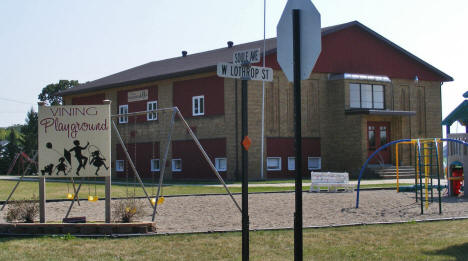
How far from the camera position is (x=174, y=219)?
46.6ft

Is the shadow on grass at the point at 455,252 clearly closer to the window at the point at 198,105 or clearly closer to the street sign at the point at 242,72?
the street sign at the point at 242,72

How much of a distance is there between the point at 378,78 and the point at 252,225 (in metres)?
27.9

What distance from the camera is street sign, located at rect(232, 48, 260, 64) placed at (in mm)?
7963

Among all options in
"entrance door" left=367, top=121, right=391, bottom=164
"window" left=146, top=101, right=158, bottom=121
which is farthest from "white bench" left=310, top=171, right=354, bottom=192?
"window" left=146, top=101, right=158, bottom=121

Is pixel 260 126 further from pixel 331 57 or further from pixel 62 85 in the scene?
pixel 62 85

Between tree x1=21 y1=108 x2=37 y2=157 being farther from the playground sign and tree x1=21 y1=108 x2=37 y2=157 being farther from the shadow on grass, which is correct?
the shadow on grass

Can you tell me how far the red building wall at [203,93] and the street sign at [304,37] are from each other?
94.9 feet

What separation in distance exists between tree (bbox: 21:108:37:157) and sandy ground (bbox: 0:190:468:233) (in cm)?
4683

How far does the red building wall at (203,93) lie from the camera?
3606 centimetres

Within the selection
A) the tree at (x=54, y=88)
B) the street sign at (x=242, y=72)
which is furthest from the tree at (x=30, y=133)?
the street sign at (x=242, y=72)

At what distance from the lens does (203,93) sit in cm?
3703

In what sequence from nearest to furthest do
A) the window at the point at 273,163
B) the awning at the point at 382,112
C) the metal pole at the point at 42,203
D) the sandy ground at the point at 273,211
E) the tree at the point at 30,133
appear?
the metal pole at the point at 42,203 < the sandy ground at the point at 273,211 < the window at the point at 273,163 < the awning at the point at 382,112 < the tree at the point at 30,133

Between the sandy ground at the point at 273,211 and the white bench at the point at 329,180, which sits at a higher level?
the white bench at the point at 329,180

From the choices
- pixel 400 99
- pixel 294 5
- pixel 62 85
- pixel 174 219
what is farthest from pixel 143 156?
pixel 62 85
